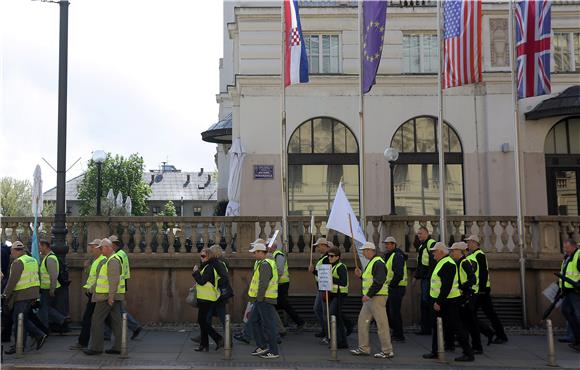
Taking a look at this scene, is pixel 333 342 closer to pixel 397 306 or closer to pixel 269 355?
pixel 269 355

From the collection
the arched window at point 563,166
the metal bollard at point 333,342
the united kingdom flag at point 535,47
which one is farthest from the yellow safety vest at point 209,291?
the arched window at point 563,166

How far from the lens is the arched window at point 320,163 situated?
18422 millimetres

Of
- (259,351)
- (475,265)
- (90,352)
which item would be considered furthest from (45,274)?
(475,265)

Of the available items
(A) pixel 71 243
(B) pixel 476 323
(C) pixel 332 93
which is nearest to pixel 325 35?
(C) pixel 332 93

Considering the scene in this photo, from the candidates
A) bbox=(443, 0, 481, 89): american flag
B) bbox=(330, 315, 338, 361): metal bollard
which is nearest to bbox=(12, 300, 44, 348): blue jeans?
bbox=(330, 315, 338, 361): metal bollard

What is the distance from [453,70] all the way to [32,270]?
9.86m

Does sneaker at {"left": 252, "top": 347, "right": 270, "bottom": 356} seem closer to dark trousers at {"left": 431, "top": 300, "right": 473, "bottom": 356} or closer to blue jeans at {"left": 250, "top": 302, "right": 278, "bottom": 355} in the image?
blue jeans at {"left": 250, "top": 302, "right": 278, "bottom": 355}

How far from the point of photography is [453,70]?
13.7 metres

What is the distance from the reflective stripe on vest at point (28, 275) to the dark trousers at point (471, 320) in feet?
24.3

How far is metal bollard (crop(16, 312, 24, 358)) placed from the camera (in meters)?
9.49

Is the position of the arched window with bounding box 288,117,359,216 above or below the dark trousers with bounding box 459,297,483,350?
above

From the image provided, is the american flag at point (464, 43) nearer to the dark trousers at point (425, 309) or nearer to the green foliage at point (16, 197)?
the dark trousers at point (425, 309)

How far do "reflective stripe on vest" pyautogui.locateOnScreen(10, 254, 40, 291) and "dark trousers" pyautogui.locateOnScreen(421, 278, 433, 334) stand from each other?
7192mm

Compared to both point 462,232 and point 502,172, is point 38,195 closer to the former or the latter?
point 462,232
